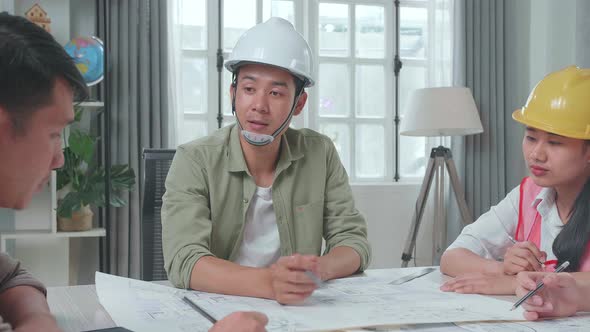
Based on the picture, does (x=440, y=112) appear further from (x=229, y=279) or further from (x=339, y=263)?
(x=229, y=279)

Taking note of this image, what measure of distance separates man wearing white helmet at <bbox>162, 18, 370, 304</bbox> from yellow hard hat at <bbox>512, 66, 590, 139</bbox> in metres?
0.50

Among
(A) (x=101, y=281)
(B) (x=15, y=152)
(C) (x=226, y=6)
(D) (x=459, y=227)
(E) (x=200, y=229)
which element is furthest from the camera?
(D) (x=459, y=227)

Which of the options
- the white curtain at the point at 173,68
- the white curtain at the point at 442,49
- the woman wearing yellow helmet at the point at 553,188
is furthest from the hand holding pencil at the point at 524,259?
the white curtain at the point at 442,49

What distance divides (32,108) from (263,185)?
93cm

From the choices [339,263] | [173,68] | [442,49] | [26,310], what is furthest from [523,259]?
[442,49]

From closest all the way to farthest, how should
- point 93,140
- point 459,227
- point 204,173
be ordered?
point 204,173
point 93,140
point 459,227

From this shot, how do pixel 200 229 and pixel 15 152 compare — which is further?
pixel 200 229

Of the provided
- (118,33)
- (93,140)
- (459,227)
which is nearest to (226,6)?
(118,33)

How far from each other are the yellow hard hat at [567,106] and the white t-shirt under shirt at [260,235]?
64 centimetres

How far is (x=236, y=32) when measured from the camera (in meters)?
4.11

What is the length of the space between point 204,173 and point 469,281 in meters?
0.65

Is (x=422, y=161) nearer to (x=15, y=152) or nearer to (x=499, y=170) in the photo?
(x=499, y=170)

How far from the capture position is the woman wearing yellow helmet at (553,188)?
1.35m

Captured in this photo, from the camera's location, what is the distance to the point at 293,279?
113 cm
